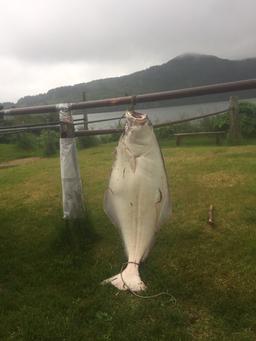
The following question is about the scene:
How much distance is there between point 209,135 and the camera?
14469 millimetres

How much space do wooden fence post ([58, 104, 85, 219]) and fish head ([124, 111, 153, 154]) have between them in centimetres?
100

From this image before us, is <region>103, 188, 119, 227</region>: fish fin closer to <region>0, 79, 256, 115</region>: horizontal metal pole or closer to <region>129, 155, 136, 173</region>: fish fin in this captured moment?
<region>129, 155, 136, 173</region>: fish fin

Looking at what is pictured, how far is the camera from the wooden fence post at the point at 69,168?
441 centimetres

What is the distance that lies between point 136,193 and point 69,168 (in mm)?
1048

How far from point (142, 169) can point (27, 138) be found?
14.8 m

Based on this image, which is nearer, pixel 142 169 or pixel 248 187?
pixel 142 169

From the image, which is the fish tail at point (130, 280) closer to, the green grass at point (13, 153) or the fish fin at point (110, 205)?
the fish fin at point (110, 205)

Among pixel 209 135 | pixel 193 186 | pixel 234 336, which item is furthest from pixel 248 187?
pixel 209 135

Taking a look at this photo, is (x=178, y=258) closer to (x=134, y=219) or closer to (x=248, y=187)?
(x=134, y=219)

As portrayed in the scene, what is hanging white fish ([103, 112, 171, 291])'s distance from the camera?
360 cm

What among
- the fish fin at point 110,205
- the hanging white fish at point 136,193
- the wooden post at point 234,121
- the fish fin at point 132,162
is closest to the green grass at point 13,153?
the wooden post at point 234,121

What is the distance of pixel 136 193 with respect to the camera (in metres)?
3.72

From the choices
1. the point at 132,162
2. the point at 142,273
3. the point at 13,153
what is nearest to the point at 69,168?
the point at 132,162

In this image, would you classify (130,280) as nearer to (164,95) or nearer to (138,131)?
(138,131)
